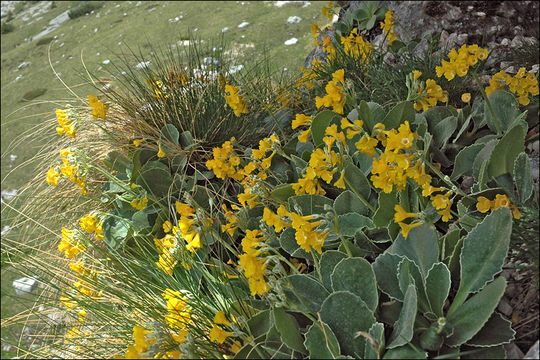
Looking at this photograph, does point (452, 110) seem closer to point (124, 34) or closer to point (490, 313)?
point (490, 313)

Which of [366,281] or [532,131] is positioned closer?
[366,281]

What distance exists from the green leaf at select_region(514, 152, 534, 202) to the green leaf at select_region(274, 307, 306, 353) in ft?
1.90

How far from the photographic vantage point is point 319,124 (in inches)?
63.8

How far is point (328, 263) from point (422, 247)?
8.8 inches

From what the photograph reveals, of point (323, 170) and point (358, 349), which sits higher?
point (323, 170)

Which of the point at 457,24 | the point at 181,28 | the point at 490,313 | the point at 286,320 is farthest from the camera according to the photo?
the point at 181,28

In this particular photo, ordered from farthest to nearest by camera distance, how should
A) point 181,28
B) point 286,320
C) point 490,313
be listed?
1. point 181,28
2. point 286,320
3. point 490,313

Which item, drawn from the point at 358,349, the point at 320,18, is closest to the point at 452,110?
the point at 358,349

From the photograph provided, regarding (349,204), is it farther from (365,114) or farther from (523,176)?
(523,176)

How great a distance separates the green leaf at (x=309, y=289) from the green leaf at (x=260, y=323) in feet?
0.26

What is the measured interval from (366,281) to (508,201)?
0.35m

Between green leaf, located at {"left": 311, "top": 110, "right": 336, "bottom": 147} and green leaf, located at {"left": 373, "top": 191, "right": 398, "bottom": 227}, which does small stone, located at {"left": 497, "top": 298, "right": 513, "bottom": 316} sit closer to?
green leaf, located at {"left": 373, "top": 191, "right": 398, "bottom": 227}

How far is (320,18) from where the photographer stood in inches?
156

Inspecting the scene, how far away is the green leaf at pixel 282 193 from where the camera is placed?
1.47 meters
